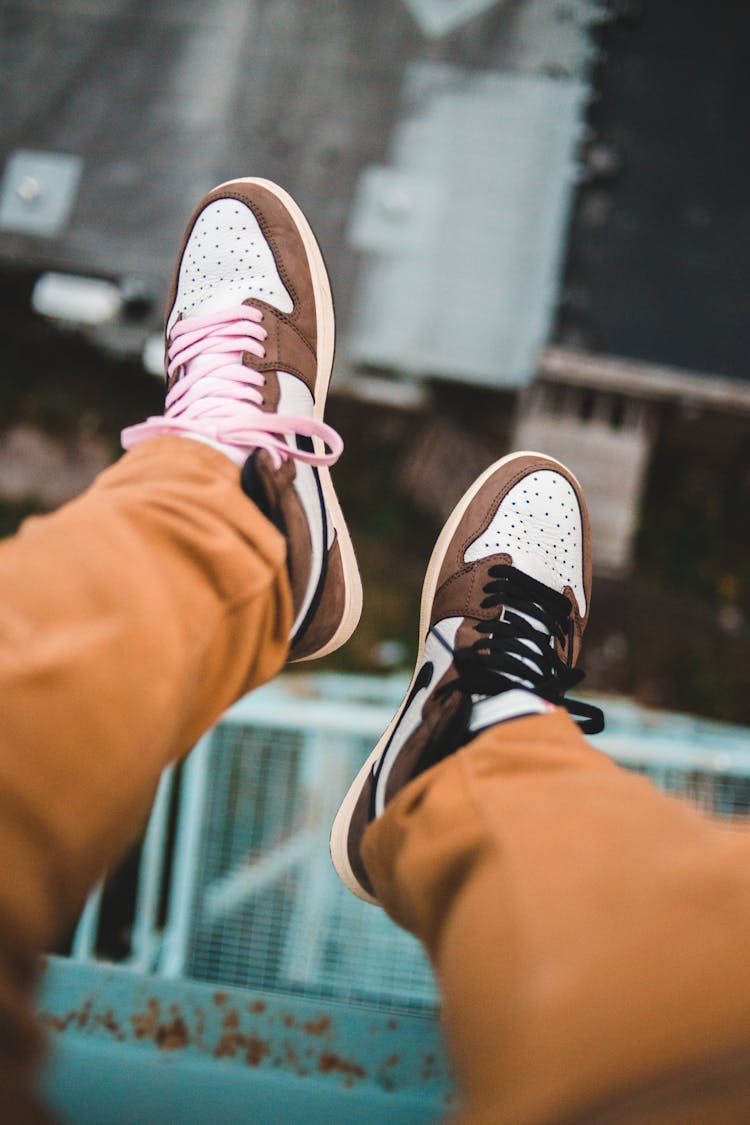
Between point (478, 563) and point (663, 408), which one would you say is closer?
point (478, 563)

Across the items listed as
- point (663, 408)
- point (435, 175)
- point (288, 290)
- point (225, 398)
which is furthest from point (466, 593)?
point (435, 175)

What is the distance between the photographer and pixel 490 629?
41.3 inches

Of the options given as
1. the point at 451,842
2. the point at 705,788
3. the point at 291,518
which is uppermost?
the point at 291,518

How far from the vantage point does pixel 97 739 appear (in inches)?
23.2

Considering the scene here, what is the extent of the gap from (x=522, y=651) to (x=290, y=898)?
1.11 meters

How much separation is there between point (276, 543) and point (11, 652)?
295 mm

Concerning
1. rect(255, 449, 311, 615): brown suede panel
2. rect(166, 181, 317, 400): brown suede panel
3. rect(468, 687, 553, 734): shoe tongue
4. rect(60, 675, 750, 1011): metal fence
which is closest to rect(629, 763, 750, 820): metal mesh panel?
rect(60, 675, 750, 1011): metal fence

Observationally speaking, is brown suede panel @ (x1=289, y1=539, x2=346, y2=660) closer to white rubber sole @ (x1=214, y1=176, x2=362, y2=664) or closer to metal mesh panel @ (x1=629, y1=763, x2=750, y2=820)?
white rubber sole @ (x1=214, y1=176, x2=362, y2=664)

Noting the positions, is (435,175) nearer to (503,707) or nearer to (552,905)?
(503,707)

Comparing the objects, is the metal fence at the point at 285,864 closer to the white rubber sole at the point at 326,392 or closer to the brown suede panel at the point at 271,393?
the white rubber sole at the point at 326,392

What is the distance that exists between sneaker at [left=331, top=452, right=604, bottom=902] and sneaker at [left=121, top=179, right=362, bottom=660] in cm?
17

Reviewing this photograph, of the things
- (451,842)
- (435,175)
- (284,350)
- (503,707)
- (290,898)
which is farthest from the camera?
(435,175)

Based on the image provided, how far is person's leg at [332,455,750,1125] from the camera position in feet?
1.58

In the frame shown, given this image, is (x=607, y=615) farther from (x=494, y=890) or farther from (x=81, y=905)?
(x=81, y=905)
